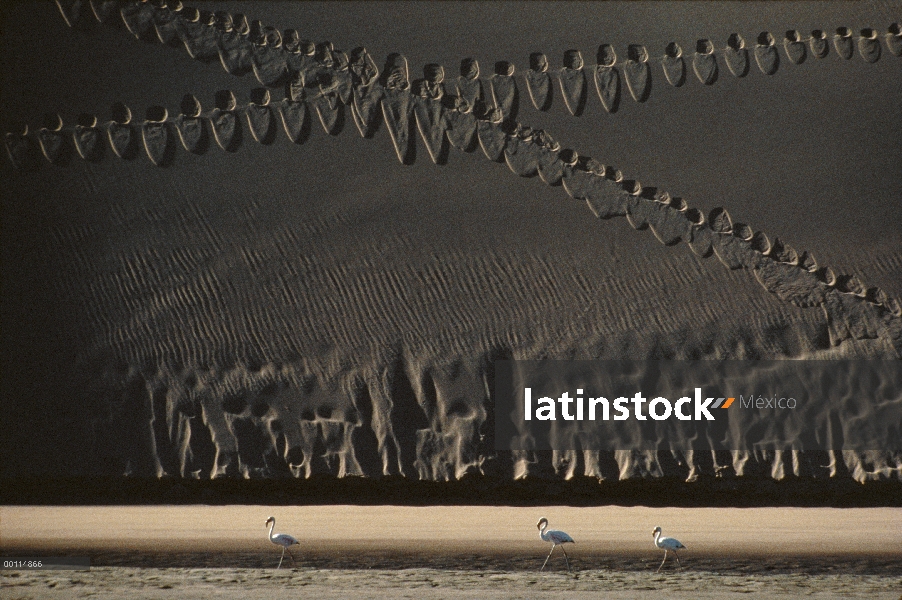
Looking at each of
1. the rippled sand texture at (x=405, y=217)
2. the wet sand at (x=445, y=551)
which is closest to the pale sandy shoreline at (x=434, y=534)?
the wet sand at (x=445, y=551)

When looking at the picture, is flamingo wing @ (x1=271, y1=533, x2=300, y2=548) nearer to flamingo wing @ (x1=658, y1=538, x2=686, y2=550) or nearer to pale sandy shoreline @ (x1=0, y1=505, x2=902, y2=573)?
pale sandy shoreline @ (x1=0, y1=505, x2=902, y2=573)

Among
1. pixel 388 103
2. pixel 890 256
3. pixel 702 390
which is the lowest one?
pixel 702 390

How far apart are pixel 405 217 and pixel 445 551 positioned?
0.91 metres

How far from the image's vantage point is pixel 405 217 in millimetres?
2146

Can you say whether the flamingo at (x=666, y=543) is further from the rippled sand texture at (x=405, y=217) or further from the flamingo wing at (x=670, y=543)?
the rippled sand texture at (x=405, y=217)

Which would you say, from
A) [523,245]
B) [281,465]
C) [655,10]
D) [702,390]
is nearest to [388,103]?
[523,245]

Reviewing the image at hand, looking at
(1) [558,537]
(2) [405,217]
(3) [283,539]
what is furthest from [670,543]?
(2) [405,217]

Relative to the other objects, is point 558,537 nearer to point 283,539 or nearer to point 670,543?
point 670,543

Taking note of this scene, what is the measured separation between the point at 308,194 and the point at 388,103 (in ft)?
1.11

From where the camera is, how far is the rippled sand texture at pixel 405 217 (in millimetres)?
2094

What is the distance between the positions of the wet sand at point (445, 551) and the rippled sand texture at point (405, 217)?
13cm

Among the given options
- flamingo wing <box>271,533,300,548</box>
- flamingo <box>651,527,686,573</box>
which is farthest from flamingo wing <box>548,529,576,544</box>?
flamingo wing <box>271,533,300,548</box>

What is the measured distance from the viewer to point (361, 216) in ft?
7.04

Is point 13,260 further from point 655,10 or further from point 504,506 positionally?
point 655,10
